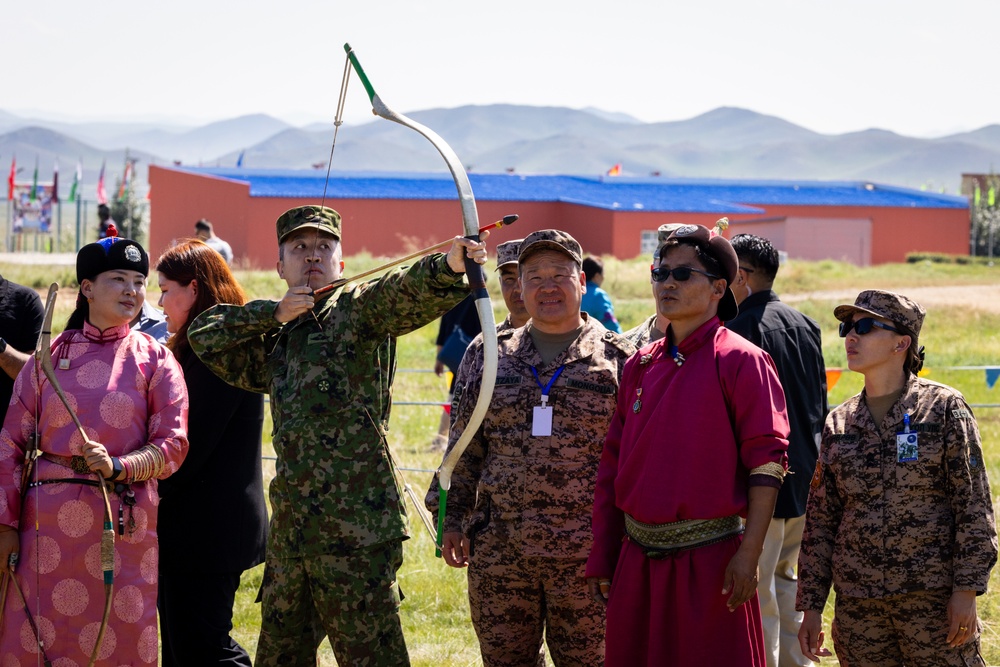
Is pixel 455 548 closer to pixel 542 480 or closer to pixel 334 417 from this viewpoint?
pixel 542 480

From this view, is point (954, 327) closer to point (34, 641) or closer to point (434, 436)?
point (434, 436)

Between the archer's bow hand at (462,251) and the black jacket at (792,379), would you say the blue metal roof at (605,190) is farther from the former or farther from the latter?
the archer's bow hand at (462,251)

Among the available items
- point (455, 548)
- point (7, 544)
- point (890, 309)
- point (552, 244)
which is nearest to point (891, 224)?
point (890, 309)

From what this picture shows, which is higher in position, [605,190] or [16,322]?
[605,190]

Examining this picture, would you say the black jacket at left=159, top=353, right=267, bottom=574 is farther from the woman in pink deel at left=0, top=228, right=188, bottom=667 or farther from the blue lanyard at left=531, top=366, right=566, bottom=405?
the blue lanyard at left=531, top=366, right=566, bottom=405

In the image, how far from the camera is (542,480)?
3578 millimetres

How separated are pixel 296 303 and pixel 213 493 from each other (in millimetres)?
978

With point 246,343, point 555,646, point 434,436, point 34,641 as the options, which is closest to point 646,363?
point 555,646

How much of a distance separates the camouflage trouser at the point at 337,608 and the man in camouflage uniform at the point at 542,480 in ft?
1.22

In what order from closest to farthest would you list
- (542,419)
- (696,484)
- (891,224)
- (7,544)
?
(696,484) → (7,544) → (542,419) → (891,224)

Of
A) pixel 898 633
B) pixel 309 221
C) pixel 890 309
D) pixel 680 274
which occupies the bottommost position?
pixel 898 633

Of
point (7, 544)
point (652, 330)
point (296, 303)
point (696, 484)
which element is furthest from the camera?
point (652, 330)

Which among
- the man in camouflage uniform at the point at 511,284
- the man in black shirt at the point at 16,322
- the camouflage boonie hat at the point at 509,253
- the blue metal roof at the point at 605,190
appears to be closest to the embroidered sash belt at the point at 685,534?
the man in camouflage uniform at the point at 511,284

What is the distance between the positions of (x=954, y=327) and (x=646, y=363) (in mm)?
17656
